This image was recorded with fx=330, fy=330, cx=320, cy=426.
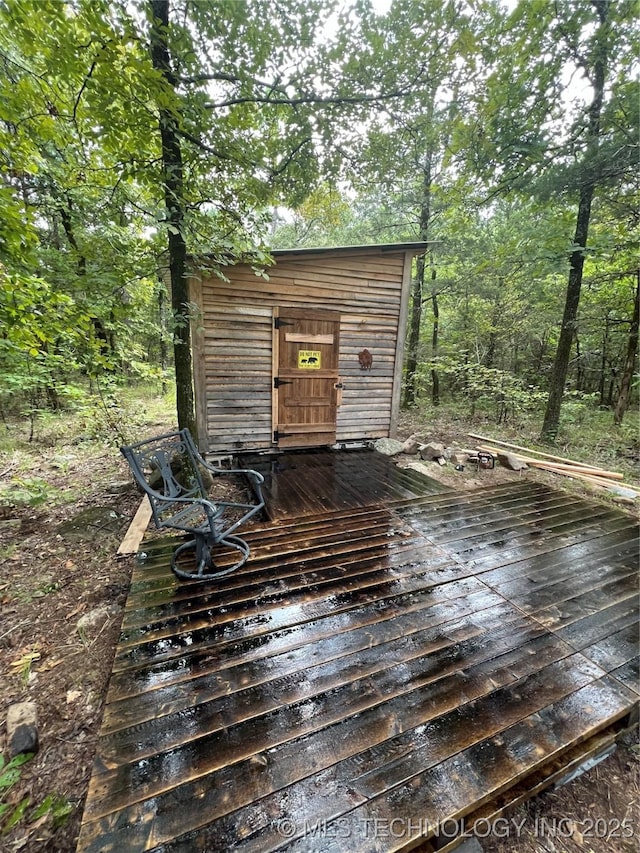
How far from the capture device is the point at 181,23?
2998 millimetres

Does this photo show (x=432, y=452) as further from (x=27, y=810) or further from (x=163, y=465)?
(x=27, y=810)

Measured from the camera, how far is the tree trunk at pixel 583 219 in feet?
13.4

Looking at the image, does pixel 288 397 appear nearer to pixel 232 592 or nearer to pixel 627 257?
pixel 232 592

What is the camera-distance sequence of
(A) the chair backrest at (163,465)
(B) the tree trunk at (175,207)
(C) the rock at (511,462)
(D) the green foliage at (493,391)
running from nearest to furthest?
(A) the chair backrest at (163,465) → (B) the tree trunk at (175,207) → (C) the rock at (511,462) → (D) the green foliage at (493,391)

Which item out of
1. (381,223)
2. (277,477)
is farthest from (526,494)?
(381,223)

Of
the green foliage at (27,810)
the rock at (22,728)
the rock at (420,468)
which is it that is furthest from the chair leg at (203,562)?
the rock at (420,468)

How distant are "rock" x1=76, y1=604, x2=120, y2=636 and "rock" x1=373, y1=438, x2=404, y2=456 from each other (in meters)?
4.00

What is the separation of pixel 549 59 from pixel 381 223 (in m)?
5.16

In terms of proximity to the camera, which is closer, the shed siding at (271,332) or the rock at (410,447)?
the shed siding at (271,332)

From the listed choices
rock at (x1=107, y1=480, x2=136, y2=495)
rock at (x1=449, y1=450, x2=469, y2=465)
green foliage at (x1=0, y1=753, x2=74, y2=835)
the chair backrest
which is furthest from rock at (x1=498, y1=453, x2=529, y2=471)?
green foliage at (x1=0, y1=753, x2=74, y2=835)

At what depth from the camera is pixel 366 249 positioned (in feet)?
15.4

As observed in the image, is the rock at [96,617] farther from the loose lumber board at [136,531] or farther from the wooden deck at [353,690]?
the loose lumber board at [136,531]

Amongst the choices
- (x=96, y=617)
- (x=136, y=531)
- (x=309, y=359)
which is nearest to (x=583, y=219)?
(x=309, y=359)

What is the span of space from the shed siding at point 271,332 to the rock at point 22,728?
11.2 ft
